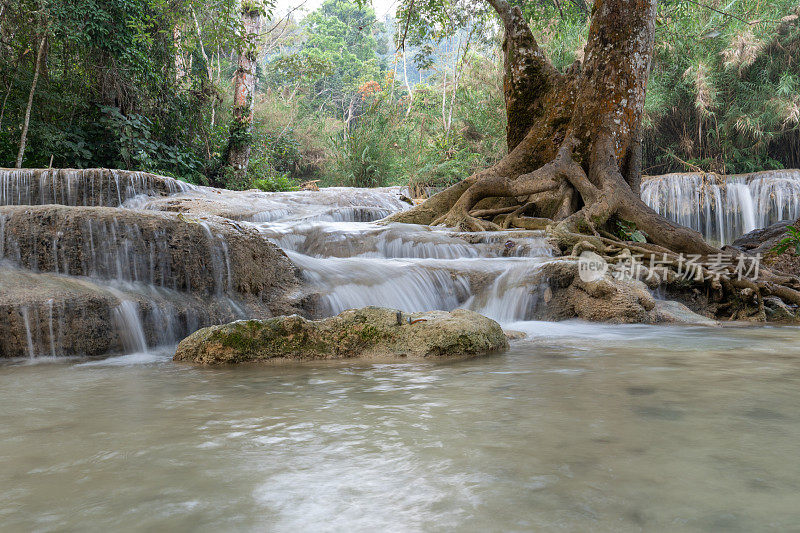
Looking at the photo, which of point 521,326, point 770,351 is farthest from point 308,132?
point 770,351

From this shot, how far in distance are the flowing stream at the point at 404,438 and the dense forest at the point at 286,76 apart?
28.4 ft

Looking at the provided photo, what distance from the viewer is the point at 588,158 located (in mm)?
8367

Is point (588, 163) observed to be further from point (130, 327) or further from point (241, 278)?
point (130, 327)

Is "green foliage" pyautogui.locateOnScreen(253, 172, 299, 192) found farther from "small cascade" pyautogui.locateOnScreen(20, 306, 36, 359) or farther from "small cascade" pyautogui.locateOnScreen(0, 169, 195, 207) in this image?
"small cascade" pyautogui.locateOnScreen(20, 306, 36, 359)

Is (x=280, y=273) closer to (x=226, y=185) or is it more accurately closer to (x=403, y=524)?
(x=403, y=524)

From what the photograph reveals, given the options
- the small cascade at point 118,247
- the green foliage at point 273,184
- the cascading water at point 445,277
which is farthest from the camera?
the green foliage at point 273,184

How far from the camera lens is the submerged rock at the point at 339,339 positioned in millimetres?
3592

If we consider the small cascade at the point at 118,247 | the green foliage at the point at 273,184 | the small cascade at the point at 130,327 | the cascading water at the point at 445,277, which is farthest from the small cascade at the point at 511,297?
the green foliage at the point at 273,184

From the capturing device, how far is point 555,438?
1837mm

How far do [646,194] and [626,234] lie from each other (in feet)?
20.6

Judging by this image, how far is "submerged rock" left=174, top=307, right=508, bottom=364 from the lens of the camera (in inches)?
141

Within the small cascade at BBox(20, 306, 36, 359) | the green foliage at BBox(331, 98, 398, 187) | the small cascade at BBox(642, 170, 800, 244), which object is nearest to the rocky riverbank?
the small cascade at BBox(20, 306, 36, 359)

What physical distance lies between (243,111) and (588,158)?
30.9 feet

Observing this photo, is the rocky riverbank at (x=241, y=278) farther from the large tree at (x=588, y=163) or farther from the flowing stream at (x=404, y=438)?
the large tree at (x=588, y=163)
